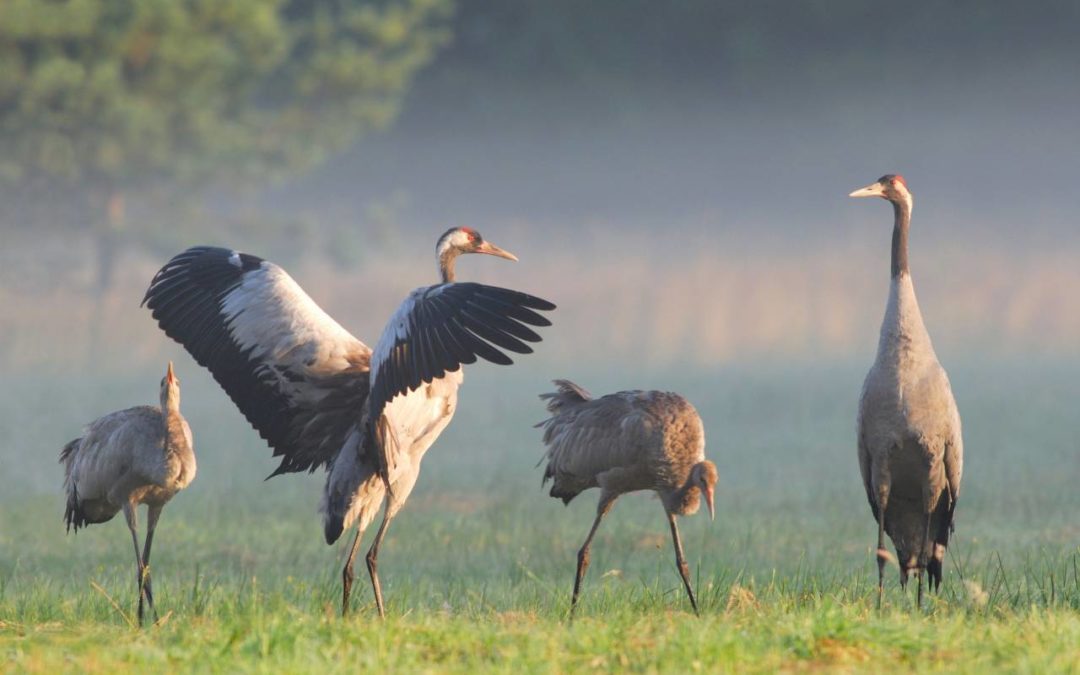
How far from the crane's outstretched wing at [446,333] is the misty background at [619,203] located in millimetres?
8803

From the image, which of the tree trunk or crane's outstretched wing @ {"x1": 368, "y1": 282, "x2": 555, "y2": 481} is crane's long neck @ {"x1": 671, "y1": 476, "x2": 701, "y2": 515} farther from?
the tree trunk

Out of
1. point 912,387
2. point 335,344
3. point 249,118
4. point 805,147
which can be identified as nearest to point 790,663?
point 912,387

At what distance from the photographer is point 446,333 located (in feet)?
24.1

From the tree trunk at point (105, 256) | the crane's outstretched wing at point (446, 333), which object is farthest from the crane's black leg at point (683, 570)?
the tree trunk at point (105, 256)

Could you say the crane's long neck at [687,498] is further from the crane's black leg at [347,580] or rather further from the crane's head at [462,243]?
the crane's black leg at [347,580]

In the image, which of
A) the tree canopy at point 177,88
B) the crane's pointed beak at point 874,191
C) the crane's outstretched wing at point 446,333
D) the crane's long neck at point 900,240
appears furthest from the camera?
the tree canopy at point 177,88

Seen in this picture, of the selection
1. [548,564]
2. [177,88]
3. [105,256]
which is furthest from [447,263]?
[105,256]

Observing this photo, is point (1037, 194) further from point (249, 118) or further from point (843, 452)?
point (843, 452)

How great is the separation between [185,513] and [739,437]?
33.5ft

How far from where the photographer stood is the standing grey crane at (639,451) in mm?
8398

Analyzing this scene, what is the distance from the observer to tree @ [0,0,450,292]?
26719mm

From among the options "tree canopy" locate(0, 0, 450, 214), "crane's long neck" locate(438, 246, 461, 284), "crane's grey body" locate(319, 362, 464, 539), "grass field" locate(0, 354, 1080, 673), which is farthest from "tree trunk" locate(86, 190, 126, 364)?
"crane's grey body" locate(319, 362, 464, 539)

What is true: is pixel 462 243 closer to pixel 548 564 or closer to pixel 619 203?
pixel 548 564

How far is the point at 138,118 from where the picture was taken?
27250mm
